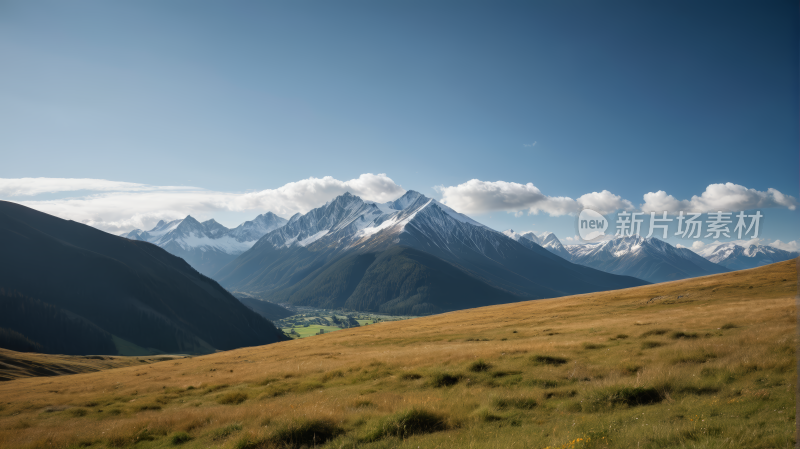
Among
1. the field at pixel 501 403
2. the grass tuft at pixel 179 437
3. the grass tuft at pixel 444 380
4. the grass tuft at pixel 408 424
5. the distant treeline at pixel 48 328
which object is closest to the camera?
the field at pixel 501 403

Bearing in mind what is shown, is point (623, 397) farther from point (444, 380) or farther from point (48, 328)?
point (48, 328)

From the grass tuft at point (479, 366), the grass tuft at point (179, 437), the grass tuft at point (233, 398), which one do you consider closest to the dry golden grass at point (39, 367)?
the grass tuft at point (233, 398)

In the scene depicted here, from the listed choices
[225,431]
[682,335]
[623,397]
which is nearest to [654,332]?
[682,335]

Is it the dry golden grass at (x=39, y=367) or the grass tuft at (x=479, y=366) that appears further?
the dry golden grass at (x=39, y=367)

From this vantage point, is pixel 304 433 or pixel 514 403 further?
pixel 514 403

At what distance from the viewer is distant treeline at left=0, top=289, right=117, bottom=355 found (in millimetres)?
181750

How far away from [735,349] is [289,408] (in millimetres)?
20917

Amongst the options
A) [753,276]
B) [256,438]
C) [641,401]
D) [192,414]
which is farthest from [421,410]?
[753,276]

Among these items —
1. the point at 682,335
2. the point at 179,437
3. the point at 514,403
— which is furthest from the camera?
the point at 682,335

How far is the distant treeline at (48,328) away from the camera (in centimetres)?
18175

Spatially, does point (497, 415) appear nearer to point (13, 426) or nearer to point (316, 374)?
point (316, 374)

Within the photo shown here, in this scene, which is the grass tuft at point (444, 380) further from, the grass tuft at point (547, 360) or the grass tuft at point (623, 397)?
the grass tuft at point (623, 397)

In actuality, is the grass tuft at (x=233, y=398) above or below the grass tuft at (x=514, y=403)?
below

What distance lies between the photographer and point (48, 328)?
190375 millimetres
